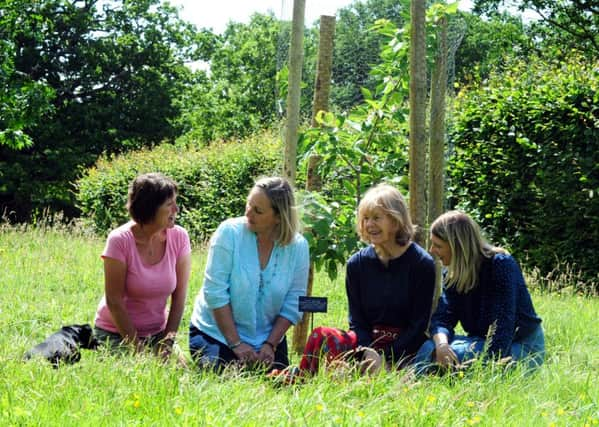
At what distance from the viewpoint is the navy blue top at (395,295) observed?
4438 millimetres

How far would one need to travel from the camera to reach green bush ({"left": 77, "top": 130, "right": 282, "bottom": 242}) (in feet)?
40.5

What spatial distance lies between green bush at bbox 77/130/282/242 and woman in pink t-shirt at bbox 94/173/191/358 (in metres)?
6.15

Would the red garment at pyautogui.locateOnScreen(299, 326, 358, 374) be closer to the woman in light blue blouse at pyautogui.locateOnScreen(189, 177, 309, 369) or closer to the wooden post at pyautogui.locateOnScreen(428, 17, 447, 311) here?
the woman in light blue blouse at pyautogui.locateOnScreen(189, 177, 309, 369)

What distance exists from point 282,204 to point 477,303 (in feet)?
4.04

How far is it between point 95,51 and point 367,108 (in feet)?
81.7

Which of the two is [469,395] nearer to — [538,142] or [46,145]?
→ [538,142]

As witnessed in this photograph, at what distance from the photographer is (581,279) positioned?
8141 millimetres

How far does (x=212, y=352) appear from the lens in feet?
14.0

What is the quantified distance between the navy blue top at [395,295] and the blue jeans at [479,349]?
0.12 m

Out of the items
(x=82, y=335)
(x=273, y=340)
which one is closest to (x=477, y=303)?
(x=273, y=340)

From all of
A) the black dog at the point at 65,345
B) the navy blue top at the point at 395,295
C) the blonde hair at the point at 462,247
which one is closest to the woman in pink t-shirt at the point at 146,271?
the black dog at the point at 65,345

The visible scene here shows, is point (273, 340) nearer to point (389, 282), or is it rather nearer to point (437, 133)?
point (389, 282)

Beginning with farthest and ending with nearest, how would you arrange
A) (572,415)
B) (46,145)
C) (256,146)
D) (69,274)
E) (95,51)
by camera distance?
(95,51) → (46,145) → (256,146) → (69,274) → (572,415)

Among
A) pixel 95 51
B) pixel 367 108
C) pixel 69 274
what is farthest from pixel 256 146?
pixel 95 51
